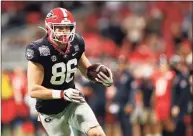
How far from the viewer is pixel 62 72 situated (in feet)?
23.2

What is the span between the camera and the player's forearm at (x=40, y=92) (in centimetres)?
680

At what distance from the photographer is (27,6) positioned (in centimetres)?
1891

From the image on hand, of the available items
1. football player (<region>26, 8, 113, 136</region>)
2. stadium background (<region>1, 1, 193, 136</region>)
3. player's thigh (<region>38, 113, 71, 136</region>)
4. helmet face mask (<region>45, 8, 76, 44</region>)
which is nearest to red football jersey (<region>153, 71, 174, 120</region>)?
stadium background (<region>1, 1, 193, 136</region>)

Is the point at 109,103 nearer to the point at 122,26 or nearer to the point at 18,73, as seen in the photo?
the point at 18,73

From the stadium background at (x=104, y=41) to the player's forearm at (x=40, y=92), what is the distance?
5.56 m

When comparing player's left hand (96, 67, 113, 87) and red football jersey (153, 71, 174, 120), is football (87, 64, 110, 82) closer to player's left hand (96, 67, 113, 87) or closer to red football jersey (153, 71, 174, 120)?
player's left hand (96, 67, 113, 87)

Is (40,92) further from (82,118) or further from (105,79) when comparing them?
(105,79)

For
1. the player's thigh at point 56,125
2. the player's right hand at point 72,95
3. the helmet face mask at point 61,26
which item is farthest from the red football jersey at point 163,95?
the player's right hand at point 72,95

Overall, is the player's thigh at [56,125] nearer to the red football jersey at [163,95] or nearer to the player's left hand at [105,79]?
the player's left hand at [105,79]

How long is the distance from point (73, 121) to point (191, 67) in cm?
392

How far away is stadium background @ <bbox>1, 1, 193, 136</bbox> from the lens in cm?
1319

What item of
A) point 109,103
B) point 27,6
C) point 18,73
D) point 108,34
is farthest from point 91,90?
point 27,6

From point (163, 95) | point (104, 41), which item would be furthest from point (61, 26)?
point (104, 41)

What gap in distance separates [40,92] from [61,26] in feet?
2.27
